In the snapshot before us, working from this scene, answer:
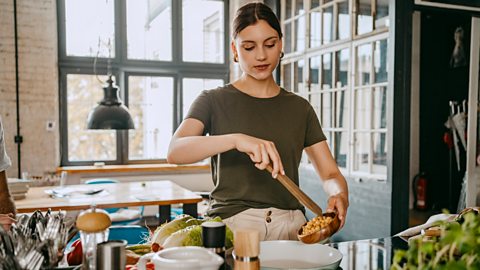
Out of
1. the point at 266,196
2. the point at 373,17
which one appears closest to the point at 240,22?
the point at 266,196

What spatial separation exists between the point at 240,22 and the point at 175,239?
0.74 meters

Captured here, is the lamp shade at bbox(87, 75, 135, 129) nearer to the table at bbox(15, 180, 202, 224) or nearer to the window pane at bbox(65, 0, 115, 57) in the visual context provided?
the table at bbox(15, 180, 202, 224)

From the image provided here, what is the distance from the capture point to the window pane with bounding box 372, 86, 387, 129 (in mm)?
3764

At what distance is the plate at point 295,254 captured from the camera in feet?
3.76

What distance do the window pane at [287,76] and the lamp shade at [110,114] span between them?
2284mm

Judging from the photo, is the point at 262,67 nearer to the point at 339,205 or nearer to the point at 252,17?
the point at 252,17

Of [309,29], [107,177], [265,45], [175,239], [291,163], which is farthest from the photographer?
[107,177]

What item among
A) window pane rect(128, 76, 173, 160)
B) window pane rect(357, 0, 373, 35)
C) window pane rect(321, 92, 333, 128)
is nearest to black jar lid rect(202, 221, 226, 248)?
window pane rect(357, 0, 373, 35)

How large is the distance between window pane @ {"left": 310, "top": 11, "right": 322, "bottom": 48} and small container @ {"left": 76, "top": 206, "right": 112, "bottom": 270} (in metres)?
4.24

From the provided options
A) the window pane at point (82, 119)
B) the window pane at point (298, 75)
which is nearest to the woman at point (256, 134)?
the window pane at point (298, 75)

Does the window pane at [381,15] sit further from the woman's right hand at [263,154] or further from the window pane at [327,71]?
the woman's right hand at [263,154]

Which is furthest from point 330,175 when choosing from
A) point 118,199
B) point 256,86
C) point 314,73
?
point 314,73

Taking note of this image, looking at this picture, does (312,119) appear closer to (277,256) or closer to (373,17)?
(277,256)

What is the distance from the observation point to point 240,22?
1.42 meters
